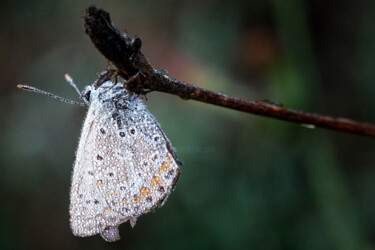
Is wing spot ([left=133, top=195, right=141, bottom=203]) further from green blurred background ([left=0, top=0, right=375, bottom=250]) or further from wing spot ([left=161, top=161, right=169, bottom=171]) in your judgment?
green blurred background ([left=0, top=0, right=375, bottom=250])

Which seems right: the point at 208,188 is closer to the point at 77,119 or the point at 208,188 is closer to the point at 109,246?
the point at 109,246

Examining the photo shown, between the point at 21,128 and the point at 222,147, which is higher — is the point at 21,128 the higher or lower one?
the higher one

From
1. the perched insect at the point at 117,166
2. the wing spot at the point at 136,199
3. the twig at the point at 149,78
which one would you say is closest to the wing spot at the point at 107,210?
the perched insect at the point at 117,166

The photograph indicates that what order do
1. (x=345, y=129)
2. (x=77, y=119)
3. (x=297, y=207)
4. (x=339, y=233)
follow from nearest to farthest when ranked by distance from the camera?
(x=345, y=129) → (x=339, y=233) → (x=297, y=207) → (x=77, y=119)

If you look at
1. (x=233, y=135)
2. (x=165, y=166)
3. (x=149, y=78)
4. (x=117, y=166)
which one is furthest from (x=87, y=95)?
(x=233, y=135)

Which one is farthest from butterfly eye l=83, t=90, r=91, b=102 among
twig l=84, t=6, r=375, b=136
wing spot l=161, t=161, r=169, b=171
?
twig l=84, t=6, r=375, b=136

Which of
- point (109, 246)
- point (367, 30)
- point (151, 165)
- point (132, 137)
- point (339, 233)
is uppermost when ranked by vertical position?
point (132, 137)

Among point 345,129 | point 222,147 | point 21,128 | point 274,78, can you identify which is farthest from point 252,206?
point 21,128
